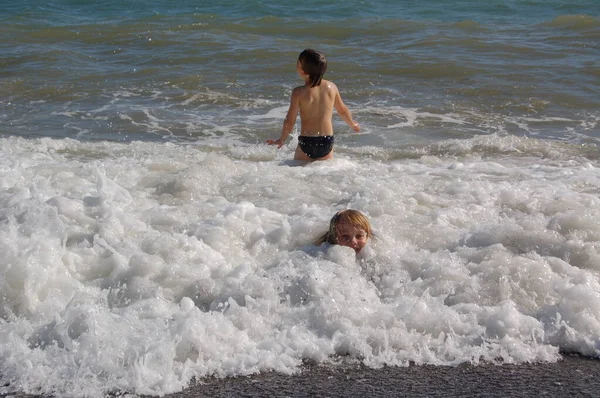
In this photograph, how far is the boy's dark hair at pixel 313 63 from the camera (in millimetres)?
7223

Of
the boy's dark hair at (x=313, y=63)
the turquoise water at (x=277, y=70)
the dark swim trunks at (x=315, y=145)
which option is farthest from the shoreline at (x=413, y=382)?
the turquoise water at (x=277, y=70)

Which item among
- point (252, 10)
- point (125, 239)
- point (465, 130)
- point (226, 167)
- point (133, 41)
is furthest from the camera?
point (252, 10)

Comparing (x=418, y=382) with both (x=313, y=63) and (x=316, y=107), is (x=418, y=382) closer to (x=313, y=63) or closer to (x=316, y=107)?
(x=313, y=63)

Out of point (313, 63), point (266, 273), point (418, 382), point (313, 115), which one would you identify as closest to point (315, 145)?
point (313, 115)

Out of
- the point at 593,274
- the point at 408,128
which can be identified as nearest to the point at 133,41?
the point at 408,128

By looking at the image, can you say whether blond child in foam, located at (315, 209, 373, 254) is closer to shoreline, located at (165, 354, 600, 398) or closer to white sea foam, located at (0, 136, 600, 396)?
white sea foam, located at (0, 136, 600, 396)

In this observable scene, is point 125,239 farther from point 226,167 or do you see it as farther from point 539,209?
point 539,209

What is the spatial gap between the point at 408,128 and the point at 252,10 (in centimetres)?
1331

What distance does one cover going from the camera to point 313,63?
7.27 m

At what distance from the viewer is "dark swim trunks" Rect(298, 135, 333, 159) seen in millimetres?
7492

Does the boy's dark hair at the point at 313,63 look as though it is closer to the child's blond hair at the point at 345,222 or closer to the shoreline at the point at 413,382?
the child's blond hair at the point at 345,222

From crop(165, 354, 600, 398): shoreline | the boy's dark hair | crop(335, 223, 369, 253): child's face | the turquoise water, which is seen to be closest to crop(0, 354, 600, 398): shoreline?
crop(165, 354, 600, 398): shoreline

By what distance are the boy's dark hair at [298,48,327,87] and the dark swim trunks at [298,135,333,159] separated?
0.54 metres

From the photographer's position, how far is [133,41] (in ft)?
54.5
